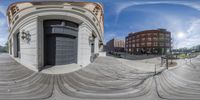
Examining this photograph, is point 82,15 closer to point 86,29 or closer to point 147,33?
point 86,29

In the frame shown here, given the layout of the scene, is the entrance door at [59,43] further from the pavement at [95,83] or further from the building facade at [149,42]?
the building facade at [149,42]

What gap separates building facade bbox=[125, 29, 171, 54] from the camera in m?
0.94

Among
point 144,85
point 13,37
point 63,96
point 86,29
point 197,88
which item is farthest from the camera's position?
point 197,88

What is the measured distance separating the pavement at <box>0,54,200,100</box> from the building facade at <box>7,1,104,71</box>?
0.53ft

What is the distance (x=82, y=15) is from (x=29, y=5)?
0.43 m

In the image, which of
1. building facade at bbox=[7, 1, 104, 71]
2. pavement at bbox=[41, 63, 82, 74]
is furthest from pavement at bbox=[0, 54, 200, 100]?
building facade at bbox=[7, 1, 104, 71]

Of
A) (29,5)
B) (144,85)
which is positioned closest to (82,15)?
(29,5)

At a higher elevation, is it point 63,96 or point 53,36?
point 53,36

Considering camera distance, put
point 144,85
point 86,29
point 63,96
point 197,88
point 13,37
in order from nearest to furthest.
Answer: point 13,37
point 86,29
point 63,96
point 144,85
point 197,88

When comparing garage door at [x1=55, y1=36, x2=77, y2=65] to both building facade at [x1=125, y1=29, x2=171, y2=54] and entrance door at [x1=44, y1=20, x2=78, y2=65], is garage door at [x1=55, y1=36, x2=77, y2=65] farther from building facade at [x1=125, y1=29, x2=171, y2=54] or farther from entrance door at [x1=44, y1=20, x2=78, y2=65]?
building facade at [x1=125, y1=29, x2=171, y2=54]

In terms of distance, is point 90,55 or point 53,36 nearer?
point 53,36

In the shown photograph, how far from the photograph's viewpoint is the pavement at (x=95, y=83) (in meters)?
1.15

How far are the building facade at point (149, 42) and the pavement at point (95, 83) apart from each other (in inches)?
11.1

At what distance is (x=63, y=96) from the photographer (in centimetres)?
123
